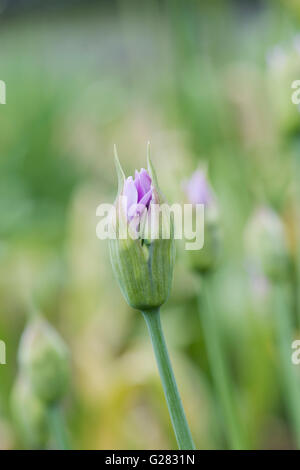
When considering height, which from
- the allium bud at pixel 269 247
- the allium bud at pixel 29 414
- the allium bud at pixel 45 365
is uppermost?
the allium bud at pixel 269 247

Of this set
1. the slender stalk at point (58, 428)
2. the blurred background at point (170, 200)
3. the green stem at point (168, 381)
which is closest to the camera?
the green stem at point (168, 381)

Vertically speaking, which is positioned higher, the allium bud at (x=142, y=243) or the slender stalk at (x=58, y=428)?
the allium bud at (x=142, y=243)

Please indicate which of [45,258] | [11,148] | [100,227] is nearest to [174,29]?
[45,258]

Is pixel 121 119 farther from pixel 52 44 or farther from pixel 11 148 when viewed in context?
pixel 52 44

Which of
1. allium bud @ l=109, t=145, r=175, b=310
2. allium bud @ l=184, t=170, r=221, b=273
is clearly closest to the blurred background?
allium bud @ l=184, t=170, r=221, b=273

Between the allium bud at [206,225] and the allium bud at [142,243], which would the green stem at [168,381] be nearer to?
the allium bud at [142,243]

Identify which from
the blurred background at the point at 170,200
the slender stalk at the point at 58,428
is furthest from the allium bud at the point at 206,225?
the slender stalk at the point at 58,428
